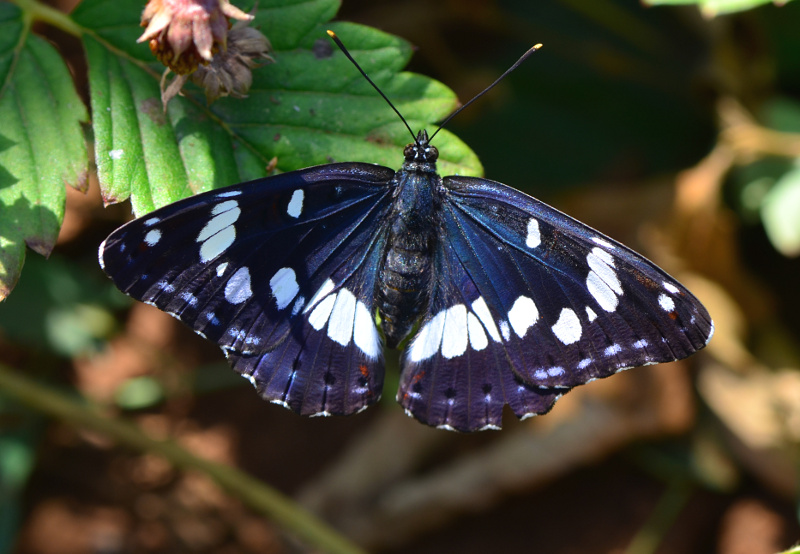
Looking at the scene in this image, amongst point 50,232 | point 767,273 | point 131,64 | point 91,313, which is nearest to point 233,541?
point 91,313

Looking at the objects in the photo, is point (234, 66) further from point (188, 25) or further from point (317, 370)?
point (317, 370)

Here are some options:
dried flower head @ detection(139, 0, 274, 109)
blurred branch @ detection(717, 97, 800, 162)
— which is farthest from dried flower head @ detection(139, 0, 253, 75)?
blurred branch @ detection(717, 97, 800, 162)

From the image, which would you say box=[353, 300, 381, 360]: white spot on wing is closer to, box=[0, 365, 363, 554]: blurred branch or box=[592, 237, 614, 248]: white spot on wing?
box=[592, 237, 614, 248]: white spot on wing

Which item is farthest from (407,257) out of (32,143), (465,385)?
(32,143)

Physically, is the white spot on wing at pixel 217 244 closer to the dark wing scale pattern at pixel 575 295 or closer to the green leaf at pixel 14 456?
the dark wing scale pattern at pixel 575 295

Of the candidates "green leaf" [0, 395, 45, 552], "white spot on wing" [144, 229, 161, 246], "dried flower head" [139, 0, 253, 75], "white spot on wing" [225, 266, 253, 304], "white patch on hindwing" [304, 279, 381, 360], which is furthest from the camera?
"green leaf" [0, 395, 45, 552]

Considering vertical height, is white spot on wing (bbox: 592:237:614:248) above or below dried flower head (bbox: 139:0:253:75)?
below

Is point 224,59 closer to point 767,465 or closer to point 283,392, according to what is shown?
point 283,392
